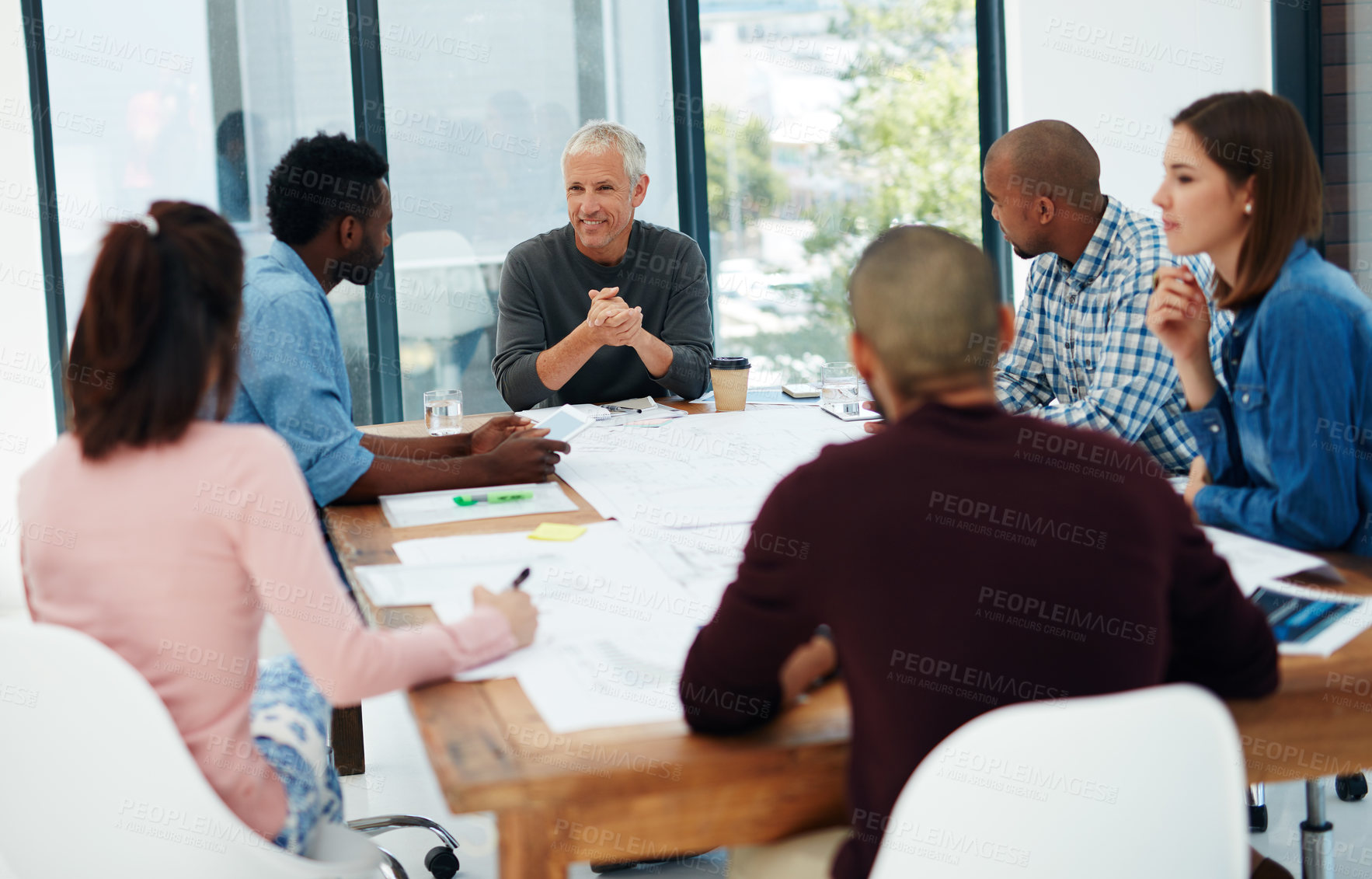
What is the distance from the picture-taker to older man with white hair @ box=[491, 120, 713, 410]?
9.86 feet

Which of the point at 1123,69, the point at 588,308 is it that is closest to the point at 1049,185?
the point at 588,308

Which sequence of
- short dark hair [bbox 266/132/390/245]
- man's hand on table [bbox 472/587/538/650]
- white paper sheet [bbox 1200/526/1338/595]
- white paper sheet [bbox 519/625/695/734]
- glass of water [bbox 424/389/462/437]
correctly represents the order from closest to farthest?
white paper sheet [bbox 519/625/695/734], man's hand on table [bbox 472/587/538/650], white paper sheet [bbox 1200/526/1338/595], short dark hair [bbox 266/132/390/245], glass of water [bbox 424/389/462/437]

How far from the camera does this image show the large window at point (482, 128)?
438 centimetres

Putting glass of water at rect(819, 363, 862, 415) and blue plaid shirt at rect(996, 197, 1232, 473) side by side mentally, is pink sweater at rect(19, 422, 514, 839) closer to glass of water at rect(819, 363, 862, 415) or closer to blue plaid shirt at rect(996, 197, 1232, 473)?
blue plaid shirt at rect(996, 197, 1232, 473)

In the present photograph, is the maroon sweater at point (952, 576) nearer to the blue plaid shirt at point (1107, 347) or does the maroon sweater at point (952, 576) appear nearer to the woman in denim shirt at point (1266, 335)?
the woman in denim shirt at point (1266, 335)

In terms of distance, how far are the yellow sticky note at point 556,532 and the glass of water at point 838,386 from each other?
1108mm

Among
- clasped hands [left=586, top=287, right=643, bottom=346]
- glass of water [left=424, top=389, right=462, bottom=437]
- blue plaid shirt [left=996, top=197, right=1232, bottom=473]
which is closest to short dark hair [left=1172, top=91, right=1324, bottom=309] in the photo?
blue plaid shirt [left=996, top=197, right=1232, bottom=473]

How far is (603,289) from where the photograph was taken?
3.20m

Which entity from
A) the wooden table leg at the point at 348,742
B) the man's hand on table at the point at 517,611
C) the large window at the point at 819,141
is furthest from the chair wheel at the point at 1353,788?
the large window at the point at 819,141

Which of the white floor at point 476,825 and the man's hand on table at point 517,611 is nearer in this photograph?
the man's hand on table at point 517,611

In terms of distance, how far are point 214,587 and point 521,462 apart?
91 centimetres

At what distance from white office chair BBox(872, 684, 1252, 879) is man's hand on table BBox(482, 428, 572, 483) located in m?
1.27

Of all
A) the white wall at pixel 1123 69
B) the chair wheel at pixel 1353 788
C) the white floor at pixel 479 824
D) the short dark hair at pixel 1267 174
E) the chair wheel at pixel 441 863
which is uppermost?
the white wall at pixel 1123 69

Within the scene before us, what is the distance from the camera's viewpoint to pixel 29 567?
4.28ft
